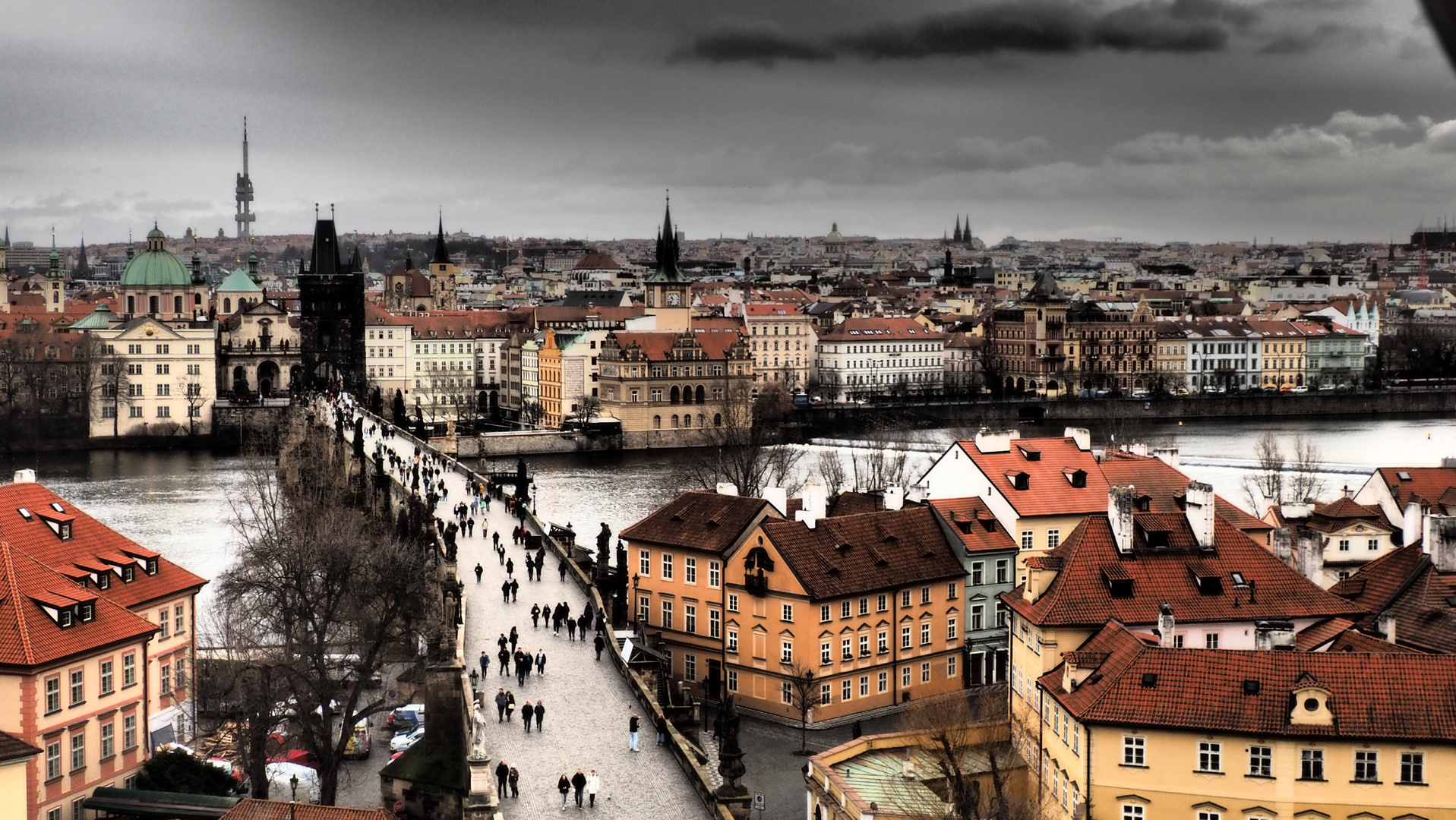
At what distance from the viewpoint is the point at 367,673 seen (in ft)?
80.7

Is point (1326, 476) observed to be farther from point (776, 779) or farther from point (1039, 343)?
point (1039, 343)

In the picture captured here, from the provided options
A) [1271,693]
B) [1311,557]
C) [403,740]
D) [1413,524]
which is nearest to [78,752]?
[403,740]

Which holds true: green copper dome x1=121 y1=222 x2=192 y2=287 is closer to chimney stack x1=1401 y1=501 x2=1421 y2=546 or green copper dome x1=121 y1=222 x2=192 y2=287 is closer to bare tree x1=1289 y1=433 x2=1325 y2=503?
bare tree x1=1289 y1=433 x2=1325 y2=503

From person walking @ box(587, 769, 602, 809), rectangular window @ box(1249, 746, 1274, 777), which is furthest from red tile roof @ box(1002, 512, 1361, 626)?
person walking @ box(587, 769, 602, 809)

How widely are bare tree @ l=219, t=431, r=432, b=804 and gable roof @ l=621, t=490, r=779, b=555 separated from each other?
4.29 metres

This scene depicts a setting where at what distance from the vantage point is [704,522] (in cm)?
3266

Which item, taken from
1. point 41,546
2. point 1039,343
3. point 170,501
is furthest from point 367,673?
point 1039,343

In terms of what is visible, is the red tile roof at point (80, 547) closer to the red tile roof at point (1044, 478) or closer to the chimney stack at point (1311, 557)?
the red tile roof at point (1044, 478)

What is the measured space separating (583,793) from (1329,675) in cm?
888

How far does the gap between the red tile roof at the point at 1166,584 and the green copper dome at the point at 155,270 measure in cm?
8628

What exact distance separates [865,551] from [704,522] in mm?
3158

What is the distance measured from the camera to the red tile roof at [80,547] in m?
26.0

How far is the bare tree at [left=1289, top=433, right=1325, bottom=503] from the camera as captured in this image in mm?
49888

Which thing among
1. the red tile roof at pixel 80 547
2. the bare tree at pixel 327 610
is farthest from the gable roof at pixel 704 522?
the red tile roof at pixel 80 547
